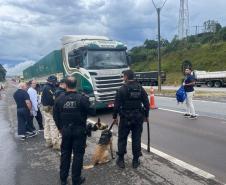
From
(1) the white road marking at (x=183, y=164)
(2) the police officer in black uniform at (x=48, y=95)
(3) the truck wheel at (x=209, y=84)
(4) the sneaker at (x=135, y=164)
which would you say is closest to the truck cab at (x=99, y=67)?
(2) the police officer in black uniform at (x=48, y=95)

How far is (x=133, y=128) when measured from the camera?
7164mm

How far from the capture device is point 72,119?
5.98 meters

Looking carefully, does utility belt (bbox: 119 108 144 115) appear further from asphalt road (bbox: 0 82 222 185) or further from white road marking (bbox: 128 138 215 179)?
white road marking (bbox: 128 138 215 179)

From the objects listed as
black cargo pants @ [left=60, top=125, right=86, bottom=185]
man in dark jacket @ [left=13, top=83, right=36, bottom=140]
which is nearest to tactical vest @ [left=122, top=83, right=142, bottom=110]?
black cargo pants @ [left=60, top=125, right=86, bottom=185]

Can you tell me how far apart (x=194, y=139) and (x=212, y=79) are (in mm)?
33305

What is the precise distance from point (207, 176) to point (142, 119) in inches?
62.1

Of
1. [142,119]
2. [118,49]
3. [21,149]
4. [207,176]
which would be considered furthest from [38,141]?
[118,49]

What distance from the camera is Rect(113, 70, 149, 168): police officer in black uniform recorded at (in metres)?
7.03

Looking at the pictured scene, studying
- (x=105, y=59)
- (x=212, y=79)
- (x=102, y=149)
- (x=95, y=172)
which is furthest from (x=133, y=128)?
(x=212, y=79)

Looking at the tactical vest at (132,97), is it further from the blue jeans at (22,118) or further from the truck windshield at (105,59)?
the truck windshield at (105,59)

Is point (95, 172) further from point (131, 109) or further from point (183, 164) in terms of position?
point (183, 164)

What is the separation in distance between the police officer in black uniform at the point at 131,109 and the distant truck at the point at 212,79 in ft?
116

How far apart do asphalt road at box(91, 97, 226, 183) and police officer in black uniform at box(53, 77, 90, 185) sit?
7.81 feet

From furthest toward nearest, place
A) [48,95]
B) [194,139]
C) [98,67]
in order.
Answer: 1. [98,67]
2. [194,139]
3. [48,95]
